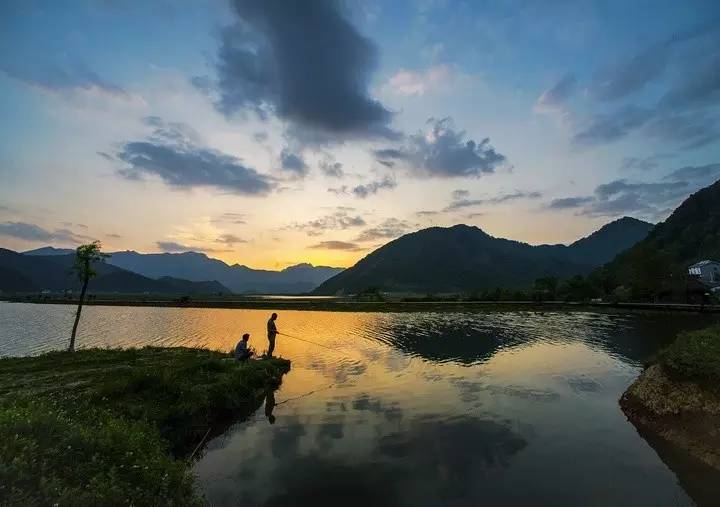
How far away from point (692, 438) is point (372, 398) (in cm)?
1482

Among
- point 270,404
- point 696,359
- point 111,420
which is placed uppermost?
point 696,359

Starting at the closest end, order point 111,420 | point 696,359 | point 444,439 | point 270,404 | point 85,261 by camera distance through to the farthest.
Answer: point 111,420
point 444,439
point 696,359
point 270,404
point 85,261

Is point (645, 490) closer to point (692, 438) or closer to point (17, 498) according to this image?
point (692, 438)

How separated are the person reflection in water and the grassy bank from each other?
2.08ft

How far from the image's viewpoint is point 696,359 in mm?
19250

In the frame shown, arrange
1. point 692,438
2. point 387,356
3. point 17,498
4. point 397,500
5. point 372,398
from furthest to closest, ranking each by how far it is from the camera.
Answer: point 387,356
point 372,398
point 692,438
point 397,500
point 17,498

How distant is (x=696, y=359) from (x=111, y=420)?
2503 cm

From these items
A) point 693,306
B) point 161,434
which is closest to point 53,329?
point 161,434

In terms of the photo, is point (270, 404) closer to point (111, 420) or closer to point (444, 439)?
point (444, 439)

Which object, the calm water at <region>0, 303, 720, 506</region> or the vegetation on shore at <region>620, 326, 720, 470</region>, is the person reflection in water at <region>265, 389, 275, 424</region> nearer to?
the calm water at <region>0, 303, 720, 506</region>

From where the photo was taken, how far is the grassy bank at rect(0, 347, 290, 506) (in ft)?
26.8

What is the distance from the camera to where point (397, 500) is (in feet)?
41.3

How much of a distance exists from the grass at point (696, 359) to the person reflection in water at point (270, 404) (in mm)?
20152

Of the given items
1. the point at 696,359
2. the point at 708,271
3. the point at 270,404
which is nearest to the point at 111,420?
the point at 270,404
